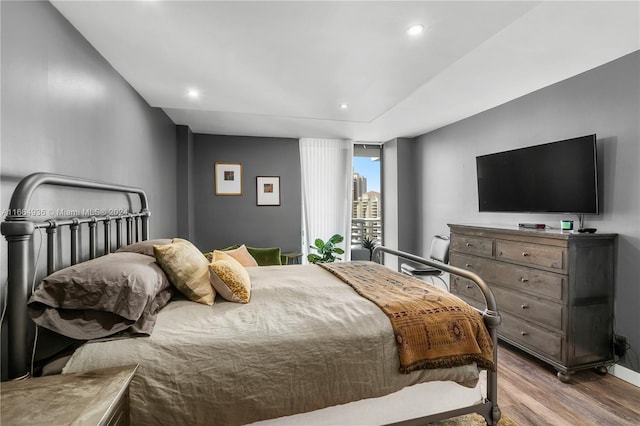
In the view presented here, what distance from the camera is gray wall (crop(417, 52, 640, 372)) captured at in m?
2.33

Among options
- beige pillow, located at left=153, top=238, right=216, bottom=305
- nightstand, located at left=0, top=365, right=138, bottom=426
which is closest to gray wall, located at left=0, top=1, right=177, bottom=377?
nightstand, located at left=0, top=365, right=138, bottom=426

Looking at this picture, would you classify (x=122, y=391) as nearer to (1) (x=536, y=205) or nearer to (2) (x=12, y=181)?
(2) (x=12, y=181)

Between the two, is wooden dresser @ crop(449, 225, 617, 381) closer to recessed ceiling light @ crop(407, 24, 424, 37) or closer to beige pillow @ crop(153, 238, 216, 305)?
recessed ceiling light @ crop(407, 24, 424, 37)

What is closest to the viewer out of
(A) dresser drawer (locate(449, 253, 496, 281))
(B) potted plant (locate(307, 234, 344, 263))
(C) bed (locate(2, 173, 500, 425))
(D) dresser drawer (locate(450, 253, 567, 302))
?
(C) bed (locate(2, 173, 500, 425))

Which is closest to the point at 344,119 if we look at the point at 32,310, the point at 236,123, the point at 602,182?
the point at 236,123

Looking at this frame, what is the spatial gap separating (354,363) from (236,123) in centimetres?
351

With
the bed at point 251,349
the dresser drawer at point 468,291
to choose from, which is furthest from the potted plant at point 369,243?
the bed at point 251,349

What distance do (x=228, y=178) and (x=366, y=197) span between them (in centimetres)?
240

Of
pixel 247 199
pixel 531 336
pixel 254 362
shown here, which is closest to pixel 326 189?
pixel 247 199

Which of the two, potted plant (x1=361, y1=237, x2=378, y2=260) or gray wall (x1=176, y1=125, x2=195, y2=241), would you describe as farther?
potted plant (x1=361, y1=237, x2=378, y2=260)

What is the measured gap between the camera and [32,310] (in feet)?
3.95

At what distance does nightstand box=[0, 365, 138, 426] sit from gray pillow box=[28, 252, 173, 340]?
0.69ft

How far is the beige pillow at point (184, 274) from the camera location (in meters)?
1.71

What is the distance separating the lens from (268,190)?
4887 mm
